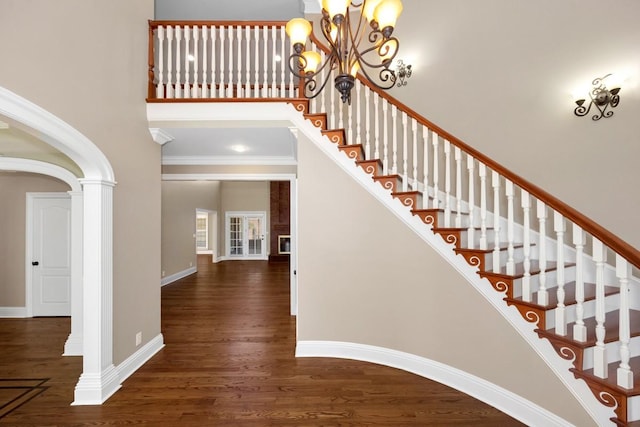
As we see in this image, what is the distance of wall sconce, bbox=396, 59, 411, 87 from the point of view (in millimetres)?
3723

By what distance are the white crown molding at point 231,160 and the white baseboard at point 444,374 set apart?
2.79 m

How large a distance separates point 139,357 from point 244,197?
364 inches

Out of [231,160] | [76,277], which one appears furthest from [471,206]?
[76,277]

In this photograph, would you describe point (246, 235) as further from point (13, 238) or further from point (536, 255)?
point (536, 255)

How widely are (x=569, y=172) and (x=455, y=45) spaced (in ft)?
6.49

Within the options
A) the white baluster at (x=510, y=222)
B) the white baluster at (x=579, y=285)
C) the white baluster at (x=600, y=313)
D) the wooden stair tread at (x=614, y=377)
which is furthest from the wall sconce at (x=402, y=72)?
the wooden stair tread at (x=614, y=377)

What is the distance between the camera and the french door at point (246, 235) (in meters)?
11.5

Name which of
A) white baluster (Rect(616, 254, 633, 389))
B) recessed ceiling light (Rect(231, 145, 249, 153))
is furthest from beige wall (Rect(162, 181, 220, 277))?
white baluster (Rect(616, 254, 633, 389))

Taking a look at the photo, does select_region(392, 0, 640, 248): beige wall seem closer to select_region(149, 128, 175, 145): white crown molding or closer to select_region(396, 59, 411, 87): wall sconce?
select_region(396, 59, 411, 87): wall sconce

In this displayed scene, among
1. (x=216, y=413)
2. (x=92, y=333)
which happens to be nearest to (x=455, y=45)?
(x=216, y=413)

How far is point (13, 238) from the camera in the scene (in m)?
4.23

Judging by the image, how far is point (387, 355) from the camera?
9.02ft

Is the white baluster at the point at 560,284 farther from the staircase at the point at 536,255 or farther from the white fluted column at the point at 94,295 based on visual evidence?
the white fluted column at the point at 94,295

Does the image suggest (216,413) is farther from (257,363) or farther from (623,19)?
(623,19)
